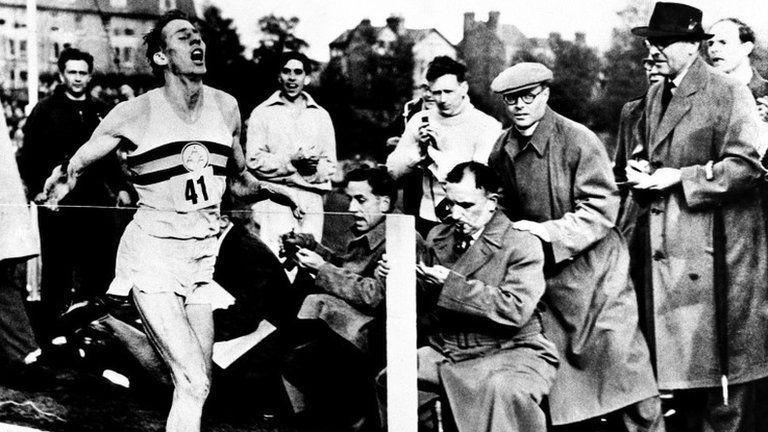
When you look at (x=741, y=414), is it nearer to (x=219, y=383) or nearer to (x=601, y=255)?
(x=601, y=255)

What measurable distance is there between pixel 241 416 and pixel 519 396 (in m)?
1.52

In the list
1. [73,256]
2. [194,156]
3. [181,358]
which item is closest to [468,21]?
[194,156]

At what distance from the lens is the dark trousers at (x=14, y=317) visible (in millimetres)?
6195

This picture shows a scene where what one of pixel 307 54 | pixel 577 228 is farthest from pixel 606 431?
pixel 307 54

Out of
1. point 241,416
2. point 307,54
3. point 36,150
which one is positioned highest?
point 307,54

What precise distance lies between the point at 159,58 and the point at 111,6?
49cm

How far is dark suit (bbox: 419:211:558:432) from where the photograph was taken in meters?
4.61

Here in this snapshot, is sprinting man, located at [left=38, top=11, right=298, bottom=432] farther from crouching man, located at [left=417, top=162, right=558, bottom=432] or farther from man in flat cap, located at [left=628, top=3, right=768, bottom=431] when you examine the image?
man in flat cap, located at [left=628, top=3, right=768, bottom=431]

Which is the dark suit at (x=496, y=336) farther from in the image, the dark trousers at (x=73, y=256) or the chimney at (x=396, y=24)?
the dark trousers at (x=73, y=256)

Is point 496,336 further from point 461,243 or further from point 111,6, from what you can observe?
point 111,6

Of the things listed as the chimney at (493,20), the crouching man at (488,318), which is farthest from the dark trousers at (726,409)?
the chimney at (493,20)

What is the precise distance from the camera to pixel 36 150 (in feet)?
19.8

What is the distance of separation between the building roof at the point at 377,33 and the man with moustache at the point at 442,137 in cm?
14

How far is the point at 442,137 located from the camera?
512cm
